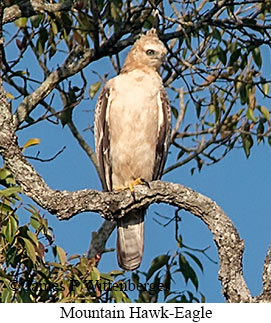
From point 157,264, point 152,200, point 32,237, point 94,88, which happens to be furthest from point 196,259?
point 94,88

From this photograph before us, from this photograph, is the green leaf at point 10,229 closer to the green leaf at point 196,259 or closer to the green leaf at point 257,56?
the green leaf at point 196,259

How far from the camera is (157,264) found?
669 centimetres

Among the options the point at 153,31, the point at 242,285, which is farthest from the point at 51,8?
the point at 242,285

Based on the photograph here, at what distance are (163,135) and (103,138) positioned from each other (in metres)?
0.45

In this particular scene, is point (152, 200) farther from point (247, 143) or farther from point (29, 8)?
point (247, 143)

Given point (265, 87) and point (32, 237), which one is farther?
point (265, 87)

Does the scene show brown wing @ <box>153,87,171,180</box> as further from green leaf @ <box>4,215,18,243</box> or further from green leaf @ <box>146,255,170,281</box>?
green leaf @ <box>4,215,18,243</box>

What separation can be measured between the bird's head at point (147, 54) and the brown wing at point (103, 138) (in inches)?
13.2

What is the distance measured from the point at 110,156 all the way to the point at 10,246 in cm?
176

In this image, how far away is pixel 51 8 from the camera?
669 cm

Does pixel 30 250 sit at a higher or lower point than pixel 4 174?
lower

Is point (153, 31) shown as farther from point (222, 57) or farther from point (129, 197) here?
point (129, 197)

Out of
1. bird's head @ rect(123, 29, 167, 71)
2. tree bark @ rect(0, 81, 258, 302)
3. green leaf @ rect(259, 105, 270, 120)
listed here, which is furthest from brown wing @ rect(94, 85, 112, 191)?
green leaf @ rect(259, 105, 270, 120)
